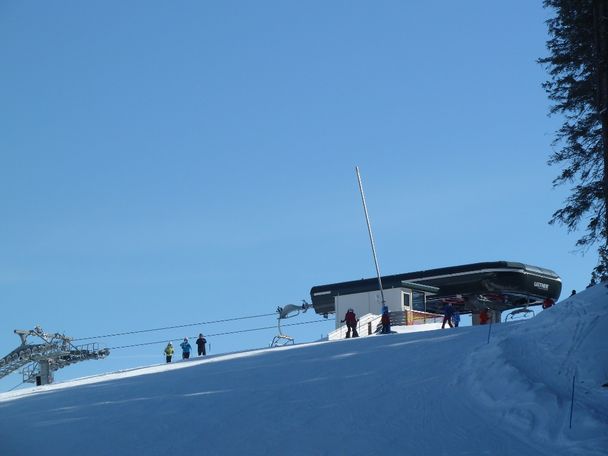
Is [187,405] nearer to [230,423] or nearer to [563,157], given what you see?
[230,423]

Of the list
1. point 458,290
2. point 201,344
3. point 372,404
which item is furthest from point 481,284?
point 372,404

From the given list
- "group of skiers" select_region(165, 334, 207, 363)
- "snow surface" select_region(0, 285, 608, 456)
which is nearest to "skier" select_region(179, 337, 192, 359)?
Result: "group of skiers" select_region(165, 334, 207, 363)

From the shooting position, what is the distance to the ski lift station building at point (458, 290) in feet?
149

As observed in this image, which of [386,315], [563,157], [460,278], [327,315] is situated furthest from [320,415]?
[327,315]

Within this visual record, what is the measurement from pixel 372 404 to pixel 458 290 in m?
28.9

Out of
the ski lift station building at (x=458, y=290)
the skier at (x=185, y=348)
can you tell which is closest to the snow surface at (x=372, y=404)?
the skier at (x=185, y=348)

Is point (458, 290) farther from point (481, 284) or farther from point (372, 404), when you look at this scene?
point (372, 404)

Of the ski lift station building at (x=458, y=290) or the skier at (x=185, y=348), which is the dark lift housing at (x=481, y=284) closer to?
the ski lift station building at (x=458, y=290)

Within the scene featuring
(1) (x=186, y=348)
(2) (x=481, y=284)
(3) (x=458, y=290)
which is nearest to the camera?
(1) (x=186, y=348)

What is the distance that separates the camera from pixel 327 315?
5309 cm

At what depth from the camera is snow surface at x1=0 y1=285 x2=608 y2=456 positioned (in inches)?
606

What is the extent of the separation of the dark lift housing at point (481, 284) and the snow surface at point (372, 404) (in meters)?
18.7

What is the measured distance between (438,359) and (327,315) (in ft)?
97.8

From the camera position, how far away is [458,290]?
154 feet
